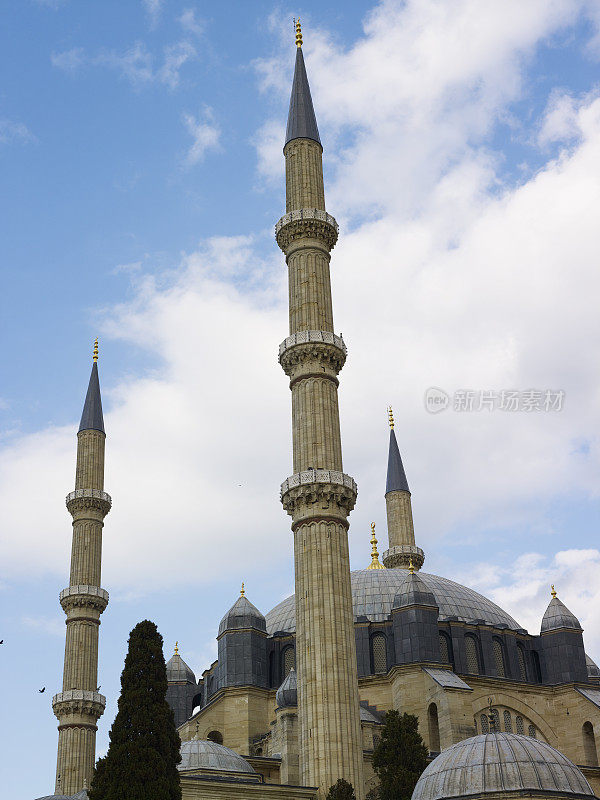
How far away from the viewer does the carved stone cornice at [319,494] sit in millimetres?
27734

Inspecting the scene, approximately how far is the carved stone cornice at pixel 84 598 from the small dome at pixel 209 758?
955cm

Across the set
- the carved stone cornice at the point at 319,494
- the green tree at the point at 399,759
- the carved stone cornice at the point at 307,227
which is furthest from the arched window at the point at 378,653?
the carved stone cornice at the point at 307,227

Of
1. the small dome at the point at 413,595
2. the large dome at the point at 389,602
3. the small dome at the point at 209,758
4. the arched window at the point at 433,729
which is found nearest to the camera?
the small dome at the point at 209,758

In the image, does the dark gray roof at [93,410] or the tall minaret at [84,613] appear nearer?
the tall minaret at [84,613]

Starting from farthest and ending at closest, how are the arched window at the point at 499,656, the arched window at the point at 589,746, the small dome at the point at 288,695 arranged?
the arched window at the point at 499,656
the arched window at the point at 589,746
the small dome at the point at 288,695

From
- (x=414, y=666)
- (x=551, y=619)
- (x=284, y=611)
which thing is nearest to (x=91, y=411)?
(x=284, y=611)

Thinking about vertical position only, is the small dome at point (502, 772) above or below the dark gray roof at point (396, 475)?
below

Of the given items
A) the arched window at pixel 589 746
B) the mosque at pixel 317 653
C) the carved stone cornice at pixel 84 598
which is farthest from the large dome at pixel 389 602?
the carved stone cornice at pixel 84 598

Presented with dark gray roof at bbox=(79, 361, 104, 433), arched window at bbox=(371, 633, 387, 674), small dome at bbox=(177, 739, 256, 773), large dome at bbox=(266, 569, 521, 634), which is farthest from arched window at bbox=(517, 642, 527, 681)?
dark gray roof at bbox=(79, 361, 104, 433)

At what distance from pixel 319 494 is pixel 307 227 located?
27.1 feet

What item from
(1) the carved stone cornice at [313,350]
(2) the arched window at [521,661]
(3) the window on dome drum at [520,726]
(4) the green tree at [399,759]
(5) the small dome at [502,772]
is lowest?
(5) the small dome at [502,772]

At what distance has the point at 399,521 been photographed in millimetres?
45031

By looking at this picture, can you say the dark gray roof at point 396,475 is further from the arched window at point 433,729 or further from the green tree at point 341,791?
the green tree at point 341,791

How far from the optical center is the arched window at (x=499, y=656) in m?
35.7
